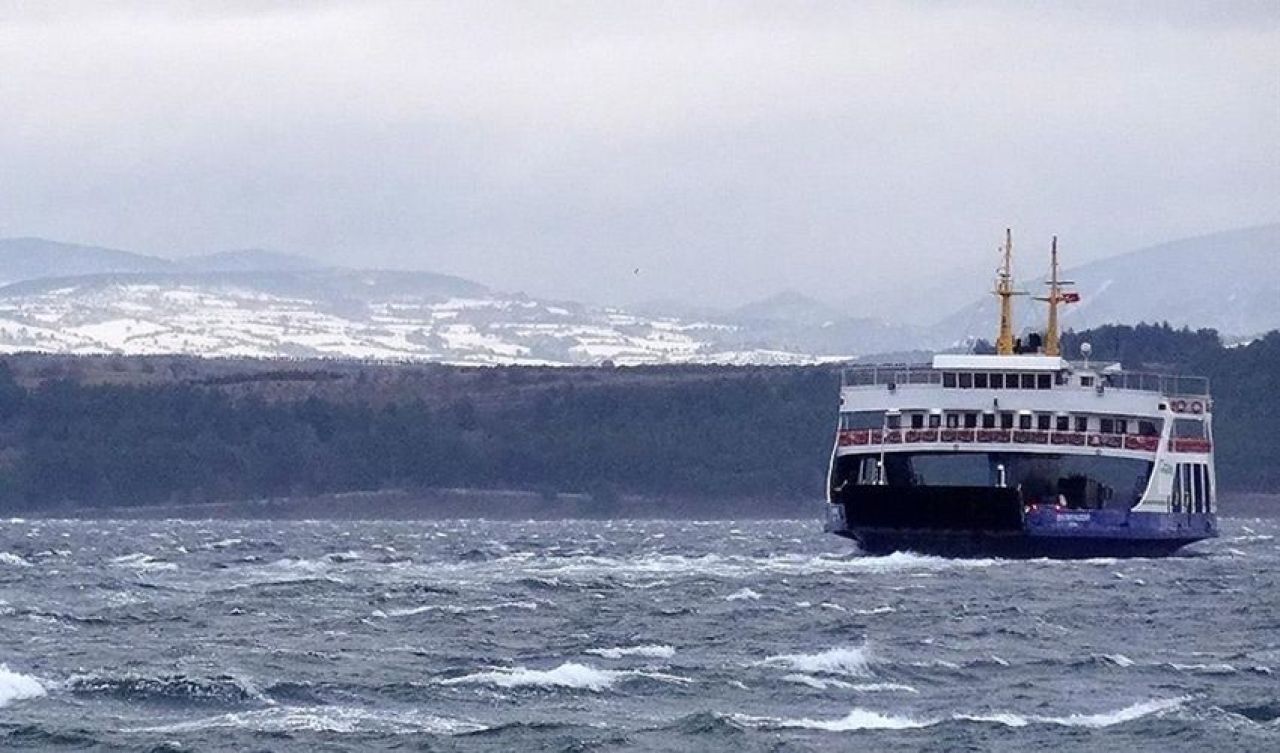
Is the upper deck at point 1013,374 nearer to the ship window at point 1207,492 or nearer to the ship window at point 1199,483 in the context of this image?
the ship window at point 1199,483

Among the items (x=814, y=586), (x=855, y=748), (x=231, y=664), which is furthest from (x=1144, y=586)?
(x=855, y=748)

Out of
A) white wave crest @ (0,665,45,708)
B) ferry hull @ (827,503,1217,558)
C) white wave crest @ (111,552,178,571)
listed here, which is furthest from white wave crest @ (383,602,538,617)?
ferry hull @ (827,503,1217,558)

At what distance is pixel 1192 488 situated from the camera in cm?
10112

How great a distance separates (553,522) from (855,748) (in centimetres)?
15700

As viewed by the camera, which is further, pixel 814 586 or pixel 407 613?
pixel 814 586

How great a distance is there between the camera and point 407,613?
66.7 metres

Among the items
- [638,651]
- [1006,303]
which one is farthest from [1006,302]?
[638,651]

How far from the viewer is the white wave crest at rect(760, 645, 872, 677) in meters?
52.1

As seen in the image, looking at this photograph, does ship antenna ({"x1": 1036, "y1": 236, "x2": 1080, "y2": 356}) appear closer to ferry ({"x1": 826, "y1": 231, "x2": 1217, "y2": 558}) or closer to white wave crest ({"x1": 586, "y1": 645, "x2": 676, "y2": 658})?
ferry ({"x1": 826, "y1": 231, "x2": 1217, "y2": 558})

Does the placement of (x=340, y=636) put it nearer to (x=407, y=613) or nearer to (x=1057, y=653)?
(x=407, y=613)

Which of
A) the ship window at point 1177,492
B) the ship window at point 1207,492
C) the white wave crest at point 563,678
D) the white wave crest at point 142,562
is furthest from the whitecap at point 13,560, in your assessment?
the white wave crest at point 563,678

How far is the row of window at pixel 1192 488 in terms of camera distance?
99500 mm

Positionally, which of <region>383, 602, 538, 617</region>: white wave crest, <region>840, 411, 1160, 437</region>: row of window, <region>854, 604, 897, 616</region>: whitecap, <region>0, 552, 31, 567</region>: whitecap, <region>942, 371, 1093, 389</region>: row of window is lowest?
<region>0, 552, 31, 567</region>: whitecap

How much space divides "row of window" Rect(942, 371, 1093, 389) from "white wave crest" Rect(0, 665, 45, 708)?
171 feet
